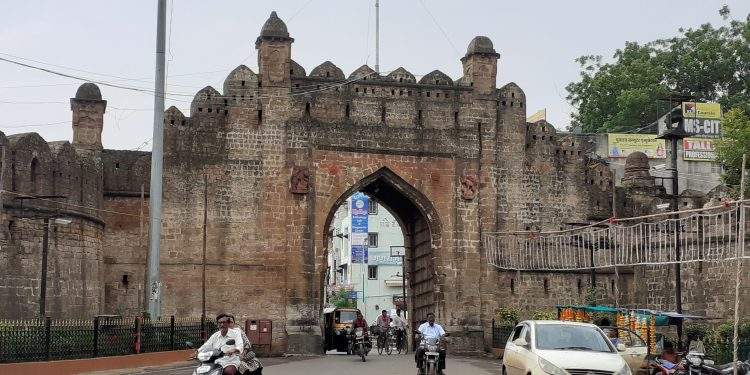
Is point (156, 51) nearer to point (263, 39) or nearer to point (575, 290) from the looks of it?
point (263, 39)

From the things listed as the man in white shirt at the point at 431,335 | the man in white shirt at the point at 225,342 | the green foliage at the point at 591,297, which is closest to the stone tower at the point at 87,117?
the man in white shirt at the point at 431,335

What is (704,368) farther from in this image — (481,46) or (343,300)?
(343,300)

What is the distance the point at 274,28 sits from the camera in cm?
2855

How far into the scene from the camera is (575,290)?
30.3 meters

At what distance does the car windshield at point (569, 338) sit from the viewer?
1391cm

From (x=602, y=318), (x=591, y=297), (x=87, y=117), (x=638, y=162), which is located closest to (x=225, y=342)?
(x=602, y=318)

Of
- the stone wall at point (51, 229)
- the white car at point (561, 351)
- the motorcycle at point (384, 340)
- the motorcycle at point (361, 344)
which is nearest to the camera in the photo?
the white car at point (561, 351)

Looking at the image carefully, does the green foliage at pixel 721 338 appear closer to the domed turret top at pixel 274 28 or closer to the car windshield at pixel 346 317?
the car windshield at pixel 346 317

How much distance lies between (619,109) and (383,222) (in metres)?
15.3

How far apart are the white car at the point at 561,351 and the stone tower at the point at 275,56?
14632 mm

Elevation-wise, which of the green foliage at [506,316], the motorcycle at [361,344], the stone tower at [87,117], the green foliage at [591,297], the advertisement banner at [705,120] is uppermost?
the advertisement banner at [705,120]

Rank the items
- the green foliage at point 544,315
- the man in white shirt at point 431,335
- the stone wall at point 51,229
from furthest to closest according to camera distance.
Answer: the green foliage at point 544,315 → the stone wall at point 51,229 → the man in white shirt at point 431,335

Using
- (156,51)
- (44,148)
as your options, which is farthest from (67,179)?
(156,51)

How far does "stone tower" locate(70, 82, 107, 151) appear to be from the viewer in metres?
27.1
